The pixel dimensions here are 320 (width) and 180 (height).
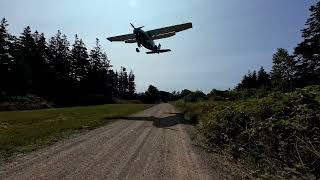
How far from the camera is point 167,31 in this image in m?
45.8

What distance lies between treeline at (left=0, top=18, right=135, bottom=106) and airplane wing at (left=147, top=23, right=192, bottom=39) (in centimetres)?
2715

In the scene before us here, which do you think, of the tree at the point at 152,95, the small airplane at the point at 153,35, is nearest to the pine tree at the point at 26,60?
the small airplane at the point at 153,35

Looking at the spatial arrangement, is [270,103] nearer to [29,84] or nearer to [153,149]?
[153,149]

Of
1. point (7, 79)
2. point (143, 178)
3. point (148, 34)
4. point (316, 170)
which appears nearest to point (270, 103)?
point (316, 170)

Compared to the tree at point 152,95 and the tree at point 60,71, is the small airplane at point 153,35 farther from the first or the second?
the tree at point 152,95

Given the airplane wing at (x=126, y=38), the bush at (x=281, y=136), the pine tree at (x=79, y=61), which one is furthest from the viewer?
the pine tree at (x=79, y=61)

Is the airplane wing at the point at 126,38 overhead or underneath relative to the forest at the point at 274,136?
overhead

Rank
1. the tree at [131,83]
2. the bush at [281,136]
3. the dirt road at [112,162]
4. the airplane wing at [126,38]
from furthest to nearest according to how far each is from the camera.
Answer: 1. the tree at [131,83]
2. the airplane wing at [126,38]
3. the dirt road at [112,162]
4. the bush at [281,136]

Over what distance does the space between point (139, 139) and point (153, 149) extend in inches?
132

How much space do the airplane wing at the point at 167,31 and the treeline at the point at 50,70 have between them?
27.2 m

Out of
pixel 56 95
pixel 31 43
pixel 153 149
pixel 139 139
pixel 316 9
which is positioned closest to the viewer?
pixel 153 149

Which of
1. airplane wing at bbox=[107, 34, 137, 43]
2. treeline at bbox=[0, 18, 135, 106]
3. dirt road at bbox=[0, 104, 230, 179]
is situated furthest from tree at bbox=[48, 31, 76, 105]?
dirt road at bbox=[0, 104, 230, 179]

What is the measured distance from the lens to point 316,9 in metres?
64.8

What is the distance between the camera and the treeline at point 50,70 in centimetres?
7831
